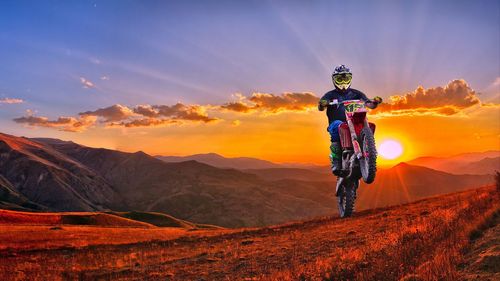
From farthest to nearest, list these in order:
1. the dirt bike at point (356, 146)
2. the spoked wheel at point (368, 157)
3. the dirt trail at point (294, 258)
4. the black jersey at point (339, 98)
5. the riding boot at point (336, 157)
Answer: the dirt trail at point (294, 258)
the black jersey at point (339, 98)
the riding boot at point (336, 157)
the dirt bike at point (356, 146)
the spoked wheel at point (368, 157)

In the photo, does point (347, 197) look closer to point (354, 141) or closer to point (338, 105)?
point (354, 141)

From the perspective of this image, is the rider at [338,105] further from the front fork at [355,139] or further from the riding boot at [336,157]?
the front fork at [355,139]

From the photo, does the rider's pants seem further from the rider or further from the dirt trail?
the dirt trail

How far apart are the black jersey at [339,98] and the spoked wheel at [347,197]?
1.25 m

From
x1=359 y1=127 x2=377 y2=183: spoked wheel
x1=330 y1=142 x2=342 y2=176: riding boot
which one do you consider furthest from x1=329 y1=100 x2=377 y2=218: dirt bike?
x1=330 y1=142 x2=342 y2=176: riding boot

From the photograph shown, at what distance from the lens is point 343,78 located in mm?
7660

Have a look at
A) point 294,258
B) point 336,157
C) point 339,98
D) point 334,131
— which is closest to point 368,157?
point 336,157

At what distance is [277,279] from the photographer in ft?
47.3

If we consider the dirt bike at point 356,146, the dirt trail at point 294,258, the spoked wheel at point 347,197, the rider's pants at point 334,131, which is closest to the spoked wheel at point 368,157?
the dirt bike at point 356,146

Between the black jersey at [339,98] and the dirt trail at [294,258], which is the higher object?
the black jersey at [339,98]

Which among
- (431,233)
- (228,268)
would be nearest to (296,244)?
(228,268)

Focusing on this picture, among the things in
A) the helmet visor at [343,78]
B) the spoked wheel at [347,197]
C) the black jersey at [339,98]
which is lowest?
the spoked wheel at [347,197]

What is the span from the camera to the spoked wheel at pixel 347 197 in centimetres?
768

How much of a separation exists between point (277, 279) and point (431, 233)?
6174mm
